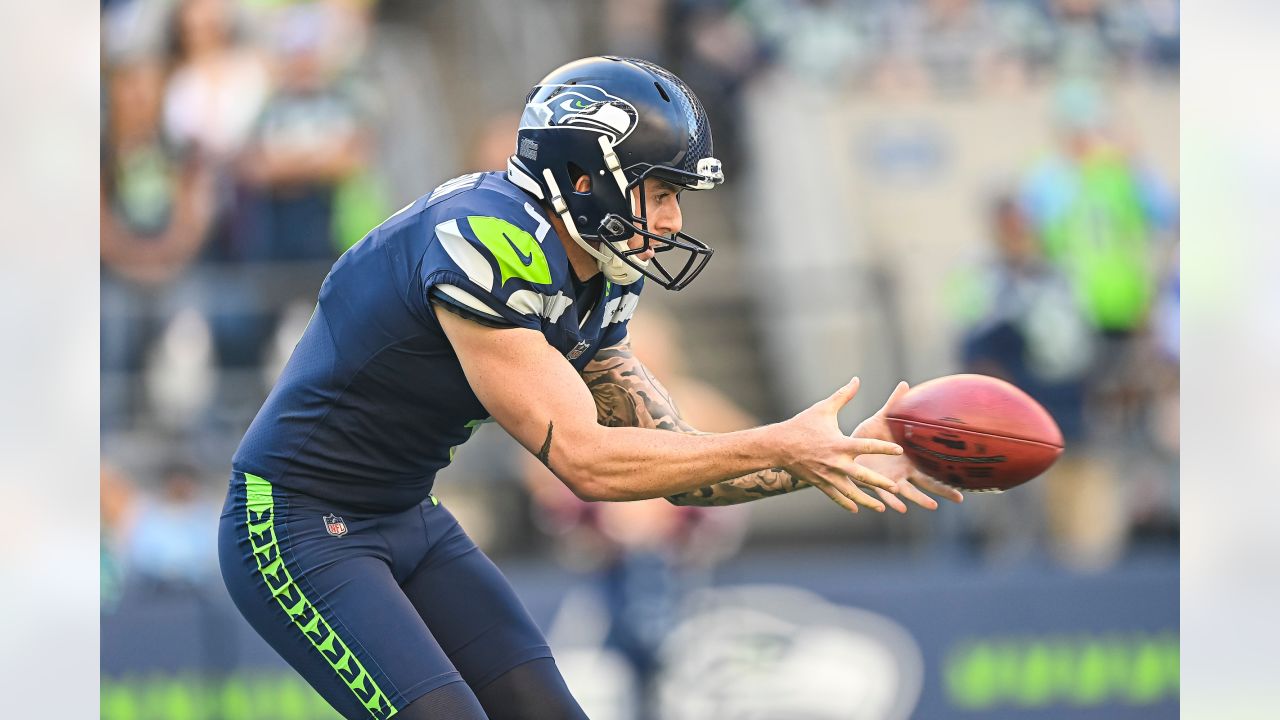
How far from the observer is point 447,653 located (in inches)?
159

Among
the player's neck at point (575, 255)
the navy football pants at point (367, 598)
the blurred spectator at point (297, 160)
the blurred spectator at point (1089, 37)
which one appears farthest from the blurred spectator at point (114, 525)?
the blurred spectator at point (1089, 37)

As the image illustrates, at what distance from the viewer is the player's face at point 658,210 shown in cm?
391

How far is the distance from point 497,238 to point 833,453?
915 mm

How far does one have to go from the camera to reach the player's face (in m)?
3.91

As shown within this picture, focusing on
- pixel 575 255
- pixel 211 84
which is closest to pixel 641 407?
pixel 575 255

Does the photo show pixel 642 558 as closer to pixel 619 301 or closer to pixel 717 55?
pixel 619 301

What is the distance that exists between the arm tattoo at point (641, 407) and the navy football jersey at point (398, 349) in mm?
301

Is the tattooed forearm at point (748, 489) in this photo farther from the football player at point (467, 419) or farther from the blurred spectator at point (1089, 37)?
the blurred spectator at point (1089, 37)

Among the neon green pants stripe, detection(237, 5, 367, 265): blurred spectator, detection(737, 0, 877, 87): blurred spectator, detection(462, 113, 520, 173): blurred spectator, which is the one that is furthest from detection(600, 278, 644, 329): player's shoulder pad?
detection(737, 0, 877, 87): blurred spectator
